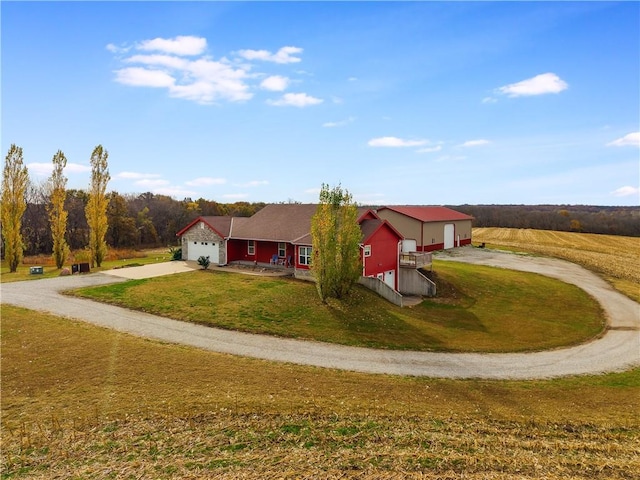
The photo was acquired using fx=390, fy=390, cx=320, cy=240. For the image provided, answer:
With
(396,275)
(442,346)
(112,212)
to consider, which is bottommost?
(442,346)

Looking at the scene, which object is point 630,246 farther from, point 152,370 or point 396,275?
point 152,370

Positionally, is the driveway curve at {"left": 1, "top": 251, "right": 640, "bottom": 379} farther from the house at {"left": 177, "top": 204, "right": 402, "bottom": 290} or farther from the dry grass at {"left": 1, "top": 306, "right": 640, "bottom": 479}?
the house at {"left": 177, "top": 204, "right": 402, "bottom": 290}

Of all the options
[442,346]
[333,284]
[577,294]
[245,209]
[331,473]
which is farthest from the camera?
[245,209]

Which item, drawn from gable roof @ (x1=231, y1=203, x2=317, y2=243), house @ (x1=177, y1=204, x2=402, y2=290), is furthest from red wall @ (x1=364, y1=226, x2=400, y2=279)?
gable roof @ (x1=231, y1=203, x2=317, y2=243)

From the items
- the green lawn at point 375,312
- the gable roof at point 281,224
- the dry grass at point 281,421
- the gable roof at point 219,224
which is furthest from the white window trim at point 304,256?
the dry grass at point 281,421

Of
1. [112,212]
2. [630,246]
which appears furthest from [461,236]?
[112,212]

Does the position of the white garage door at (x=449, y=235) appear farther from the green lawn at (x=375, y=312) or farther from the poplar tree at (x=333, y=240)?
the poplar tree at (x=333, y=240)

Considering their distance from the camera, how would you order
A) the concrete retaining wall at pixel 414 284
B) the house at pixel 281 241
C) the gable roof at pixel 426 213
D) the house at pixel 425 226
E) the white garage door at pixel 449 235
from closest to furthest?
the house at pixel 281 241 < the concrete retaining wall at pixel 414 284 < the house at pixel 425 226 < the gable roof at pixel 426 213 < the white garage door at pixel 449 235

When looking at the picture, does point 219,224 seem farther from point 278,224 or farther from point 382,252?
point 382,252
